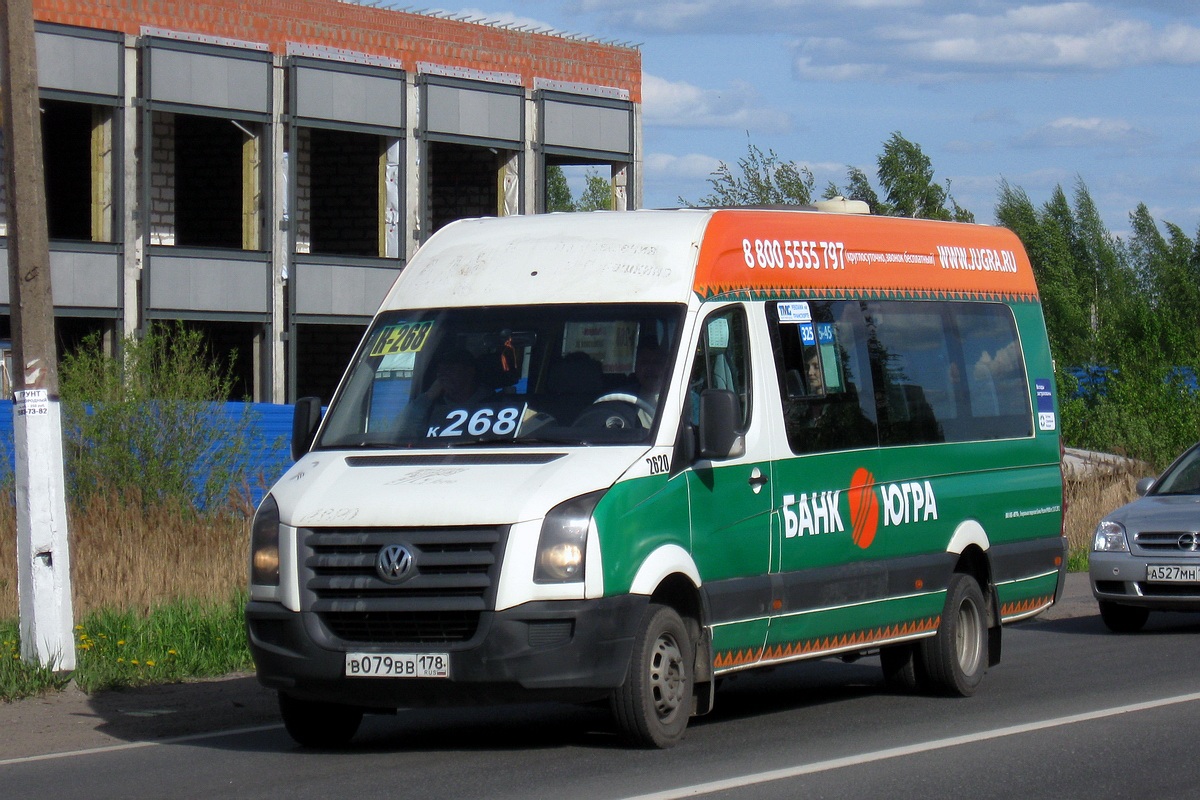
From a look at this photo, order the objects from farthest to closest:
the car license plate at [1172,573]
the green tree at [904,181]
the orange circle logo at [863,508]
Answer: the green tree at [904,181] → the car license plate at [1172,573] → the orange circle logo at [863,508]

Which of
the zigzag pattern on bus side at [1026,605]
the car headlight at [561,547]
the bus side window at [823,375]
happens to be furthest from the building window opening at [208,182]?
the car headlight at [561,547]

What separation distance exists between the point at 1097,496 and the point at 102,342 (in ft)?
60.7

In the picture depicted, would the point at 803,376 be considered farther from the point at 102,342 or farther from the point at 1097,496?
the point at 102,342

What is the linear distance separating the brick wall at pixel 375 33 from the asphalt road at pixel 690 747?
2259 centimetres

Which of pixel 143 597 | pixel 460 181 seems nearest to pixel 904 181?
pixel 460 181

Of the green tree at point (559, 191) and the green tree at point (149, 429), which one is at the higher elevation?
the green tree at point (559, 191)

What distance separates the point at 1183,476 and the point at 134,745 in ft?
32.2

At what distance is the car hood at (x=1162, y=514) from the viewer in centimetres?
1455

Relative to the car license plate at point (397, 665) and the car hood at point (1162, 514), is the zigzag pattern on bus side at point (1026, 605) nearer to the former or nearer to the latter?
the car hood at point (1162, 514)

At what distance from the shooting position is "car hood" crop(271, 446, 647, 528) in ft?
26.5

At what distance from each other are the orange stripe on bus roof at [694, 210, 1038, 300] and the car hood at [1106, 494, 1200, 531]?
2.97m

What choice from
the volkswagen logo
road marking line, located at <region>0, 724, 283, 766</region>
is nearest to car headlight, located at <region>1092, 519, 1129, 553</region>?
road marking line, located at <region>0, 724, 283, 766</region>

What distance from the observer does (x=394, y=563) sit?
8156 mm

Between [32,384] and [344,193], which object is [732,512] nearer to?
[32,384]
